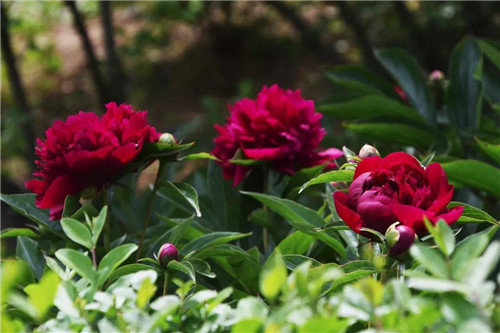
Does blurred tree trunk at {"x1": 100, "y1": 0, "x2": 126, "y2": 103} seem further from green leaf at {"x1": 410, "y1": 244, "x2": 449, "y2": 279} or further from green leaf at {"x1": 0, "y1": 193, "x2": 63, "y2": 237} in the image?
green leaf at {"x1": 410, "y1": 244, "x2": 449, "y2": 279}

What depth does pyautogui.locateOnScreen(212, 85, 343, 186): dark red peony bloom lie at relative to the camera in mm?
1270

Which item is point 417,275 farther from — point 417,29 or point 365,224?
point 417,29

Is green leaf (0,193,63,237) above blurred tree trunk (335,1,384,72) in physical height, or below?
above

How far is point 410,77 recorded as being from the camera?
165 cm

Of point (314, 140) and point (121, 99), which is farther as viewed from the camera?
point (121, 99)

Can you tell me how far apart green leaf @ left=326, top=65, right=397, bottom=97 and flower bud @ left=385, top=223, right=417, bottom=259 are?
0.80 meters

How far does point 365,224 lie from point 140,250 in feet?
1.37

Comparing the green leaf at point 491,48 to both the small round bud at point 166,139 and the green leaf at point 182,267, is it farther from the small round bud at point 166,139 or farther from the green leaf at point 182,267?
the green leaf at point 182,267

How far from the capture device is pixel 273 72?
4836 mm

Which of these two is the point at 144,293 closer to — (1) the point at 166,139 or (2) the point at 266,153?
(1) the point at 166,139

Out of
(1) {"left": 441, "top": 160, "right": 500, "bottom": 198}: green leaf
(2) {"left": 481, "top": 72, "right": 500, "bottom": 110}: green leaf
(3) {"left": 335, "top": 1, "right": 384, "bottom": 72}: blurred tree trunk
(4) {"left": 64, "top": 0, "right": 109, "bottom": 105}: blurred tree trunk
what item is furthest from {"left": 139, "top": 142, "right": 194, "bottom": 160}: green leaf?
(3) {"left": 335, "top": 1, "right": 384, "bottom": 72}: blurred tree trunk

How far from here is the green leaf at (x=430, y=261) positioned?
2.16 feet

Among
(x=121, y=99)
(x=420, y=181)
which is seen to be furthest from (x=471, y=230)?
(x=121, y=99)

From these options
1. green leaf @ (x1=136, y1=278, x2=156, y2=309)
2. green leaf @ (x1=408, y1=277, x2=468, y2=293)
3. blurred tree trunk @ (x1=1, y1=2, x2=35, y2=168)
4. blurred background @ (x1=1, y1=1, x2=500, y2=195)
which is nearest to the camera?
green leaf @ (x1=408, y1=277, x2=468, y2=293)
